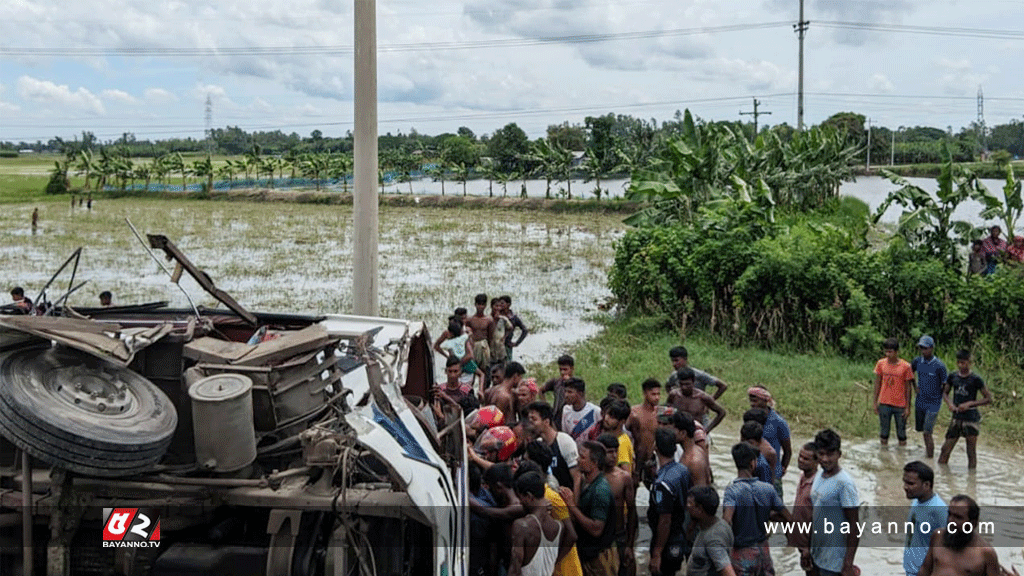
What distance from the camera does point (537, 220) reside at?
118 ft

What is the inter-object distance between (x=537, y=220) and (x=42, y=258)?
1784 cm

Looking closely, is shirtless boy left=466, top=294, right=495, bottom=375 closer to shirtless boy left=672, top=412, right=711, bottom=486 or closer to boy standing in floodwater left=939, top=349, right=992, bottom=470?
shirtless boy left=672, top=412, right=711, bottom=486

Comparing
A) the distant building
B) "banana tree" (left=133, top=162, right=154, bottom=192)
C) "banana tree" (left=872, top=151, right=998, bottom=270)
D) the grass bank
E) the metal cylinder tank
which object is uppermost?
the distant building

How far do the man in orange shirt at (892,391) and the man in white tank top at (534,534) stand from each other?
5489 millimetres

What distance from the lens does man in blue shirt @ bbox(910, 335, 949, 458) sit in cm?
912

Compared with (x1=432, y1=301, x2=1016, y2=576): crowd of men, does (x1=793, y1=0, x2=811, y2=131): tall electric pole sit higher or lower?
higher

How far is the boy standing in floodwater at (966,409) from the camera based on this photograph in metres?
8.77

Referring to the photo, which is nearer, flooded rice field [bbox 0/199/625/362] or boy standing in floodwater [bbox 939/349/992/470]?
boy standing in floodwater [bbox 939/349/992/470]

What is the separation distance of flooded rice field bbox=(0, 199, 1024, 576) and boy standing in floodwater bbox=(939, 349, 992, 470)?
0.18 meters

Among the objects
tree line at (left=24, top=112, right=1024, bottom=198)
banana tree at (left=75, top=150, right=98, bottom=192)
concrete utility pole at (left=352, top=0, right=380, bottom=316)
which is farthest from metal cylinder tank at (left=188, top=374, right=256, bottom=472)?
banana tree at (left=75, top=150, right=98, bottom=192)

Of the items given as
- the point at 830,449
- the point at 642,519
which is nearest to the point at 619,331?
the point at 642,519

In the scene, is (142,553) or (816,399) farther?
(816,399)

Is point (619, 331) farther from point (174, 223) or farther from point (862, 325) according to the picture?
point (174, 223)

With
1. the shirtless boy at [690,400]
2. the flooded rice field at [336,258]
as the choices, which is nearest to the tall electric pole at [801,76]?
the flooded rice field at [336,258]
